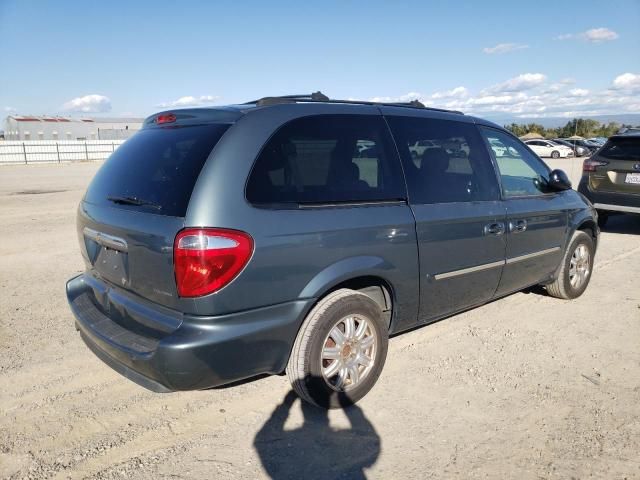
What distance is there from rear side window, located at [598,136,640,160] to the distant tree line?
60.6 m

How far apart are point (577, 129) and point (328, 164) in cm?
7383

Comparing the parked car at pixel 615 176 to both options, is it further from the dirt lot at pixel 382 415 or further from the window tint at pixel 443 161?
the window tint at pixel 443 161

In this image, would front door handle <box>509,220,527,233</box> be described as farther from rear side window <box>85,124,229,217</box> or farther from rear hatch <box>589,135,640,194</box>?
rear hatch <box>589,135,640,194</box>

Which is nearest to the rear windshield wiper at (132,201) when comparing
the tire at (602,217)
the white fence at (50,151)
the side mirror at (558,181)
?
the side mirror at (558,181)

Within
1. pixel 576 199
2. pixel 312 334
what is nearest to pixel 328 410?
pixel 312 334

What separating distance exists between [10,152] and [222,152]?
33.3 metres

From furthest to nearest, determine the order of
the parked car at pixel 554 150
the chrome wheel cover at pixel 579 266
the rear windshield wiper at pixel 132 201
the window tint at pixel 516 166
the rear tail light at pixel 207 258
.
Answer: the parked car at pixel 554 150
the chrome wheel cover at pixel 579 266
the window tint at pixel 516 166
the rear windshield wiper at pixel 132 201
the rear tail light at pixel 207 258

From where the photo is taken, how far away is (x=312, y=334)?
283cm

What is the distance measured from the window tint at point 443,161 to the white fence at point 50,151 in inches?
1062

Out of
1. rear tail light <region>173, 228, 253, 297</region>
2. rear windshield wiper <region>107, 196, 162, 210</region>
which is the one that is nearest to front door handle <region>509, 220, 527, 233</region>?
rear tail light <region>173, 228, 253, 297</region>

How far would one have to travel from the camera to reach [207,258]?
2449mm

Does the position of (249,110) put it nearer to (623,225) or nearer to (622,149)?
(622,149)

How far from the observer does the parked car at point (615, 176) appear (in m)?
7.90

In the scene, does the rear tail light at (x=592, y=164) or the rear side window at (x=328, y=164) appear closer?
the rear side window at (x=328, y=164)
